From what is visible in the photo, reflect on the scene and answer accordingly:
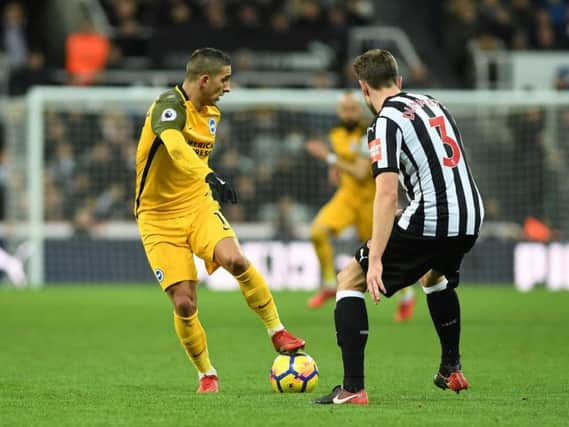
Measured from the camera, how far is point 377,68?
7.15 m

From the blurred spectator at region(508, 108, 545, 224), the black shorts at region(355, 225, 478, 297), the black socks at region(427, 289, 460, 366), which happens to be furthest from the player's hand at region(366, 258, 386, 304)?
the blurred spectator at region(508, 108, 545, 224)

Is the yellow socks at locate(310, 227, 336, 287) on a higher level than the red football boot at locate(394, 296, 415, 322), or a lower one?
higher

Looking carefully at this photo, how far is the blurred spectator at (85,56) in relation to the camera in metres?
21.3

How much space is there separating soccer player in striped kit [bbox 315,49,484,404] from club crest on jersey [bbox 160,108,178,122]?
4.05 ft

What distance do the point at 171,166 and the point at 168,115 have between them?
559 millimetres

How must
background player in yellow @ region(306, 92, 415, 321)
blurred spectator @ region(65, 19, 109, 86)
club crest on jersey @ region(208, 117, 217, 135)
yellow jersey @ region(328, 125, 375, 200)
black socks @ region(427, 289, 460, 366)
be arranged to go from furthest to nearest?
blurred spectator @ region(65, 19, 109, 86) → yellow jersey @ region(328, 125, 375, 200) → background player in yellow @ region(306, 92, 415, 321) → club crest on jersey @ region(208, 117, 217, 135) → black socks @ region(427, 289, 460, 366)

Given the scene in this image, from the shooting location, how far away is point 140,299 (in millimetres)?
17000

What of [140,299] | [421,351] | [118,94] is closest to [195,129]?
[421,351]

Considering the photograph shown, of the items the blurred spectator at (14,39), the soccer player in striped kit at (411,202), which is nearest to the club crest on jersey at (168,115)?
the soccer player in striped kit at (411,202)

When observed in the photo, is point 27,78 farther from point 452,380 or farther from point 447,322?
point 452,380

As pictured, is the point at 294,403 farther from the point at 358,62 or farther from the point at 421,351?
the point at 421,351

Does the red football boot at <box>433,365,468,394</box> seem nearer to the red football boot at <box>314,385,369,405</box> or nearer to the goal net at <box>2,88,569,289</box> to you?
the red football boot at <box>314,385,369,405</box>

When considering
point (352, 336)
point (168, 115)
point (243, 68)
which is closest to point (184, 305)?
point (168, 115)

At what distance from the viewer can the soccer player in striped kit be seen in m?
7.07
